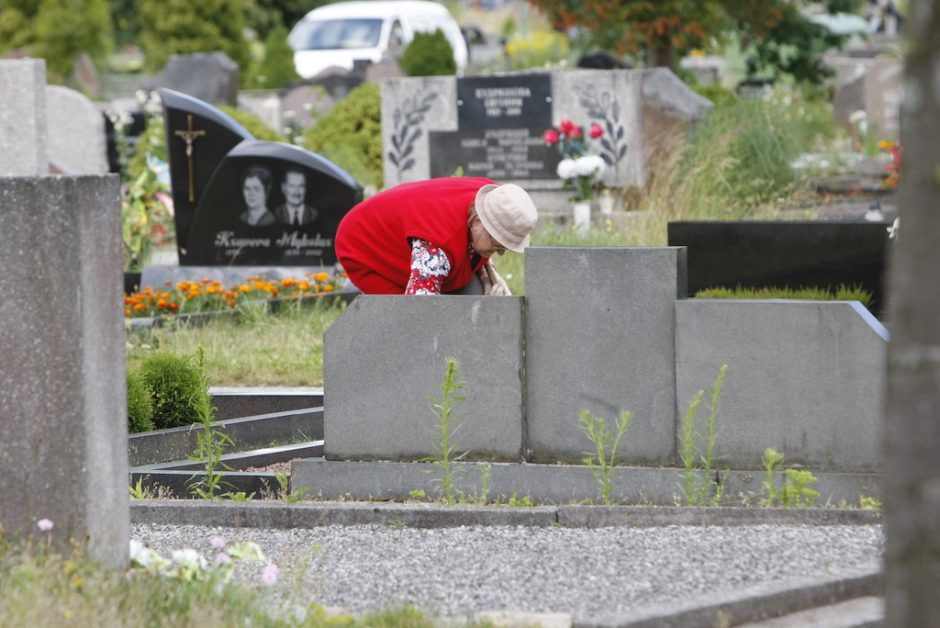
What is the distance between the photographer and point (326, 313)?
9.80m

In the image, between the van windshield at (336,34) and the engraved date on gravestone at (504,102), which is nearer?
the engraved date on gravestone at (504,102)

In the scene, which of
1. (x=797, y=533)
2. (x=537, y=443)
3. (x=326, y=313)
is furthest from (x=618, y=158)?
(x=797, y=533)

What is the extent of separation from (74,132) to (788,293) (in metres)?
11.4

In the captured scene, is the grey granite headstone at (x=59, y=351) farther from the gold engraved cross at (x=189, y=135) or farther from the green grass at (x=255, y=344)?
the gold engraved cross at (x=189, y=135)

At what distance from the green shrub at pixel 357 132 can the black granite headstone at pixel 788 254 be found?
7.91m

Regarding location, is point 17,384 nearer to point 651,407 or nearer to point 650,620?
point 650,620

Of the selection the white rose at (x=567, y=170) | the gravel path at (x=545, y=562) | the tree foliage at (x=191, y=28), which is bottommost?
the gravel path at (x=545, y=562)

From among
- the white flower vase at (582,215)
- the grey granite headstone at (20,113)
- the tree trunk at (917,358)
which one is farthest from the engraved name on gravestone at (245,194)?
the tree trunk at (917,358)

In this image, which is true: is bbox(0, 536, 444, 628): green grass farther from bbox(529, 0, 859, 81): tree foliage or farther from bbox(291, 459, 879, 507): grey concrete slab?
bbox(529, 0, 859, 81): tree foliage

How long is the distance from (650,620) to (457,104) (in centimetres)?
1150

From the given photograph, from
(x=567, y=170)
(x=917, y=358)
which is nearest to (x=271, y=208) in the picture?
(x=567, y=170)

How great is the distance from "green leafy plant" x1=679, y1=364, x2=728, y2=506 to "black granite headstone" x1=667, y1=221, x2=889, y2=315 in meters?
3.59

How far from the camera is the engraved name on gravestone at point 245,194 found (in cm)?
1088

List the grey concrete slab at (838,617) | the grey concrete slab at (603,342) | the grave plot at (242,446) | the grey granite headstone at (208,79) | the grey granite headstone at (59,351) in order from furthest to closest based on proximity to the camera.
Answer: the grey granite headstone at (208,79)
the grave plot at (242,446)
the grey concrete slab at (603,342)
the grey granite headstone at (59,351)
the grey concrete slab at (838,617)
